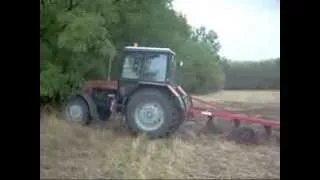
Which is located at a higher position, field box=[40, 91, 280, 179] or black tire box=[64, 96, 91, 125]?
black tire box=[64, 96, 91, 125]

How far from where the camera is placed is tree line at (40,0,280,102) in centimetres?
232

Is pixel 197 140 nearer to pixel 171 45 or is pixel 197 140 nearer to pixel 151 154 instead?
pixel 151 154

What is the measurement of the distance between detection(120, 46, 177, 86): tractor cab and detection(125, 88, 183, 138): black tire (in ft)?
0.26

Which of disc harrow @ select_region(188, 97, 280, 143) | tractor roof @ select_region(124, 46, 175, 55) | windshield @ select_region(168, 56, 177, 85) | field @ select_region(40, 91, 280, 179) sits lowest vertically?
field @ select_region(40, 91, 280, 179)

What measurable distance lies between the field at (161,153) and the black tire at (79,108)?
37 mm

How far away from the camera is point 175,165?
2570 millimetres

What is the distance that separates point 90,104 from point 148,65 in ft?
1.35

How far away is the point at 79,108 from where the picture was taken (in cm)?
254

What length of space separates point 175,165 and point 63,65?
2.86 feet

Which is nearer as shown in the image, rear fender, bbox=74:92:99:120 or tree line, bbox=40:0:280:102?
tree line, bbox=40:0:280:102

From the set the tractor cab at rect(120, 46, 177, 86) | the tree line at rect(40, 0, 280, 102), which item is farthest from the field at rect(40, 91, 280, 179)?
the tractor cab at rect(120, 46, 177, 86)

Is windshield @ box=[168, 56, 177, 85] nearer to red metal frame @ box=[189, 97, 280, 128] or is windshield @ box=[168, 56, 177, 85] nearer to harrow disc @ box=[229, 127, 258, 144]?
red metal frame @ box=[189, 97, 280, 128]

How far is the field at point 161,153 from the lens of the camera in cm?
252
